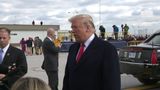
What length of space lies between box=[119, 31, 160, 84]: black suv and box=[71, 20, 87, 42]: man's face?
6093 mm

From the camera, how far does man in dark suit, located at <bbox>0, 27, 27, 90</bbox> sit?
5.98 metres

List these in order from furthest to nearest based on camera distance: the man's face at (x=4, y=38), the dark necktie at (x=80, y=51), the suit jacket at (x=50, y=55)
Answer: the suit jacket at (x=50, y=55), the man's face at (x=4, y=38), the dark necktie at (x=80, y=51)

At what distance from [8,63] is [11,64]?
0.04 meters

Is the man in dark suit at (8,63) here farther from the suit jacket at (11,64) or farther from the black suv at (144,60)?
the black suv at (144,60)

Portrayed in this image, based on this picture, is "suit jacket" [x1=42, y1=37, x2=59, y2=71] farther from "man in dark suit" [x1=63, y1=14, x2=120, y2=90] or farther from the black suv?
"man in dark suit" [x1=63, y1=14, x2=120, y2=90]

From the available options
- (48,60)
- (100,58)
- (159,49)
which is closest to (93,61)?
(100,58)

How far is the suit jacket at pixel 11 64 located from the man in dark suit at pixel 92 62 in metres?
1.41

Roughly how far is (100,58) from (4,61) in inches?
74.2

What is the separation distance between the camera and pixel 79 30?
15.4 ft

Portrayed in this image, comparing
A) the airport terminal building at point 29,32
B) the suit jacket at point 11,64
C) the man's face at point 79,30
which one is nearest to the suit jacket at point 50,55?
the suit jacket at point 11,64

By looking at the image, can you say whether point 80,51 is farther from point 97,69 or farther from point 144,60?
point 144,60

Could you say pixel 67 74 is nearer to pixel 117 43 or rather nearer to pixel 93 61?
pixel 93 61

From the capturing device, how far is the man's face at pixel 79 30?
4695mm

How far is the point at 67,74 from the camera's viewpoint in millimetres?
5098
